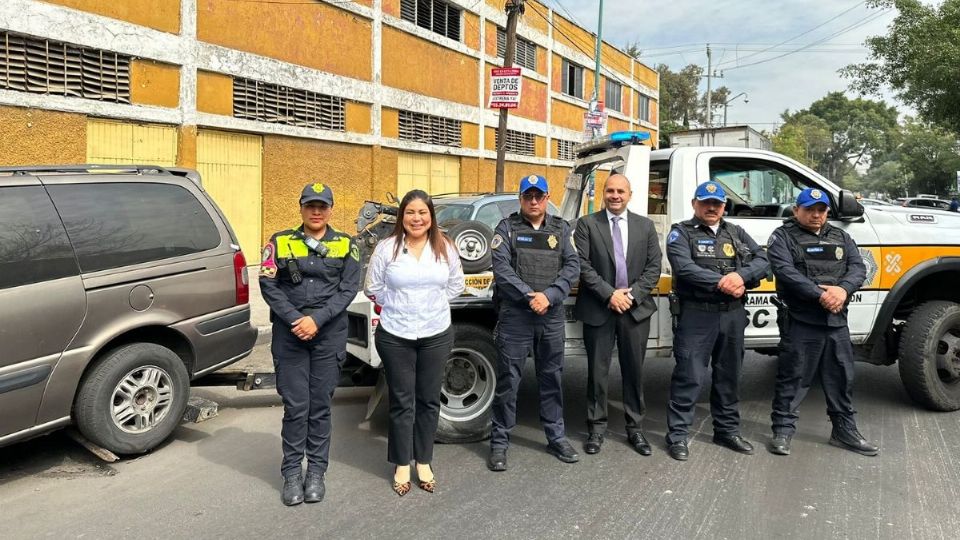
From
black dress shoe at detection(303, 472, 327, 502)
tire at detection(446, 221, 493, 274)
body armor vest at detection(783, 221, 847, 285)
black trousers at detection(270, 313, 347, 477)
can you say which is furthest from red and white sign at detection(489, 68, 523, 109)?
black dress shoe at detection(303, 472, 327, 502)

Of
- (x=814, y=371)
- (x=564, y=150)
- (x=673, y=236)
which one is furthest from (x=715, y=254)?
(x=564, y=150)

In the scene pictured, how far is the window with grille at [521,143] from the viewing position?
78.1 ft

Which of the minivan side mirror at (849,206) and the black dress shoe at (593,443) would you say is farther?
the minivan side mirror at (849,206)

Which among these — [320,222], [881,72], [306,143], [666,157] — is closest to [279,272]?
[320,222]

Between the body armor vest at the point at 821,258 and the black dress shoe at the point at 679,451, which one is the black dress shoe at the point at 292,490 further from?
the body armor vest at the point at 821,258

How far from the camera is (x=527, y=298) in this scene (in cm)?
412

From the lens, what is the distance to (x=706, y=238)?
175 inches

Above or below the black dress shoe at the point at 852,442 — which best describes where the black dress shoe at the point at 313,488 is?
below

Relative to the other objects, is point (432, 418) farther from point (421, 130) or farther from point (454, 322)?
point (421, 130)

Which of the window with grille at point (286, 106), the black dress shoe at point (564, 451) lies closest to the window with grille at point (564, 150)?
the window with grille at point (286, 106)

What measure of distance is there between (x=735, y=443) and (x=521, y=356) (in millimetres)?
1615

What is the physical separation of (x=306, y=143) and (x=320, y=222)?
11589 mm

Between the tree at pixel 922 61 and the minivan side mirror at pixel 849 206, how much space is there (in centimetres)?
1806

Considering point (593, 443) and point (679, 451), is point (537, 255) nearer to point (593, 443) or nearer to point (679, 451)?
point (593, 443)
